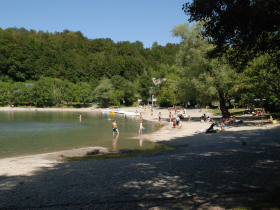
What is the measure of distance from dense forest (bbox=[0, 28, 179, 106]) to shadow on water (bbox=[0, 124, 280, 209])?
80.9m

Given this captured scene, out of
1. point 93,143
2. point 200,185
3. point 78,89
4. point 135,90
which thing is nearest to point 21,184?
point 200,185

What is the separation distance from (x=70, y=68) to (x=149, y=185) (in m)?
127

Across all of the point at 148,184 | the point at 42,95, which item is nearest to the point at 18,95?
the point at 42,95

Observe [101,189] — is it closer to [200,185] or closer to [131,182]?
[131,182]

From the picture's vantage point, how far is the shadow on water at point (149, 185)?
5898 mm

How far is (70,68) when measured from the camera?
125938 millimetres

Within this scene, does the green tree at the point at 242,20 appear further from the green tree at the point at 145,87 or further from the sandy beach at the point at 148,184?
the green tree at the point at 145,87

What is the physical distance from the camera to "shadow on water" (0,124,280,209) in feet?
19.4

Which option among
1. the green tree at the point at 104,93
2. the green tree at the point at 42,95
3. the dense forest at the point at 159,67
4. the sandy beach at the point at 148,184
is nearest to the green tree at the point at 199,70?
the dense forest at the point at 159,67

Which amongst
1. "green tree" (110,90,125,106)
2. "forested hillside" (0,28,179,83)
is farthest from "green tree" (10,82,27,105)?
"green tree" (110,90,125,106)

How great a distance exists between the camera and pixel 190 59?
1204 inches

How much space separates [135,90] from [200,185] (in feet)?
294

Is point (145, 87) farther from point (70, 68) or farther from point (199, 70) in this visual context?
point (199, 70)

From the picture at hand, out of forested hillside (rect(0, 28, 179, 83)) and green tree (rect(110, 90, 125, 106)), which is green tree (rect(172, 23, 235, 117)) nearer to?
green tree (rect(110, 90, 125, 106))
